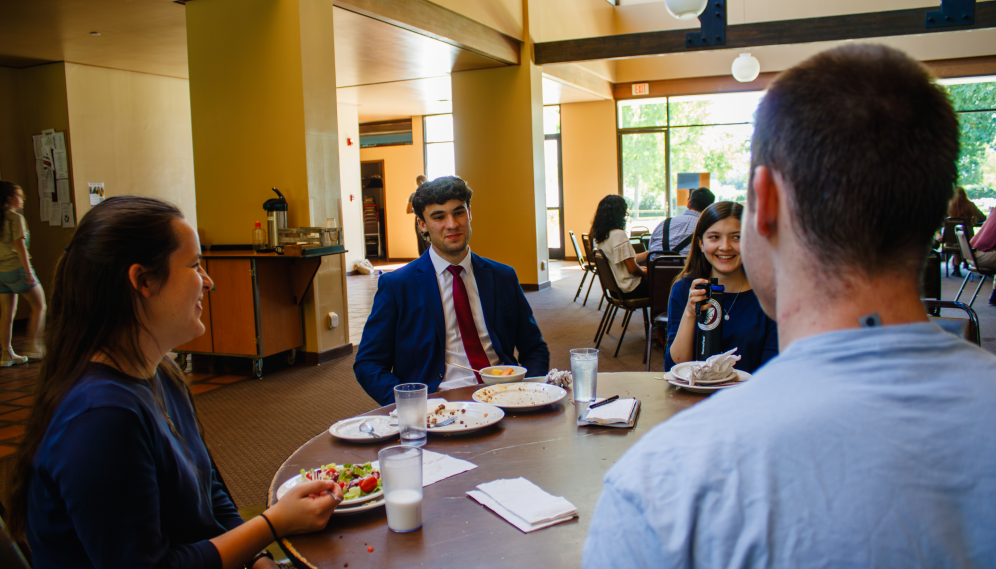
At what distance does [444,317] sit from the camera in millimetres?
2416

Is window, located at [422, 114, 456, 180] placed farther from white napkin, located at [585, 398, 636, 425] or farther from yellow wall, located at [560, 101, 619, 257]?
white napkin, located at [585, 398, 636, 425]

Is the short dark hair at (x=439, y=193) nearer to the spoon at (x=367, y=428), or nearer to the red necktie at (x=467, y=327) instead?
the red necktie at (x=467, y=327)

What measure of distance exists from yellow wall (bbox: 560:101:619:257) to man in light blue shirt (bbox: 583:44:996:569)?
489 inches

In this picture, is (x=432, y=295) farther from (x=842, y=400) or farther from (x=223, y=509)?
(x=842, y=400)

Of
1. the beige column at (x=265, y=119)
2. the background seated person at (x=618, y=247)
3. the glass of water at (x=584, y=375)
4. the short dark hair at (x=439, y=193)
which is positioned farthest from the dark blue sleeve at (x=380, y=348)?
the background seated person at (x=618, y=247)

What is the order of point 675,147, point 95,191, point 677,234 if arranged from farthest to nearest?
point 675,147, point 95,191, point 677,234

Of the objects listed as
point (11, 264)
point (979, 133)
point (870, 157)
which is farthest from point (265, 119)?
point (979, 133)

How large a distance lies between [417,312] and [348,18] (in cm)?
490

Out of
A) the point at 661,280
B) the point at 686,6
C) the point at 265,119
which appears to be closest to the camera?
the point at 661,280

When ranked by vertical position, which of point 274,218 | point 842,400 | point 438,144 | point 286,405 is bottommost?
point 286,405

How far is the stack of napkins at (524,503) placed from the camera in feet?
3.69

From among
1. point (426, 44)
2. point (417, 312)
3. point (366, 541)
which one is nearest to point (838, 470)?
point (366, 541)

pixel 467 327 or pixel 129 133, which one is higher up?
pixel 129 133

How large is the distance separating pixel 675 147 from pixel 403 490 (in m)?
12.4
